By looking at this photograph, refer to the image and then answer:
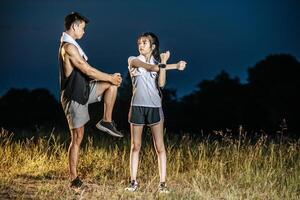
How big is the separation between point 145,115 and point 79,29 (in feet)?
4.14

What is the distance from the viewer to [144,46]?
21.8 feet

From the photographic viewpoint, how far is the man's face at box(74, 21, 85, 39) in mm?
6691

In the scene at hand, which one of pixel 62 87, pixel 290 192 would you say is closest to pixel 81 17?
pixel 62 87

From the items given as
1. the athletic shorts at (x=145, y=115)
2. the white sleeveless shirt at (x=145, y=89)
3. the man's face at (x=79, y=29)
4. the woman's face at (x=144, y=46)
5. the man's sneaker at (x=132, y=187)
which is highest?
the man's face at (x=79, y=29)

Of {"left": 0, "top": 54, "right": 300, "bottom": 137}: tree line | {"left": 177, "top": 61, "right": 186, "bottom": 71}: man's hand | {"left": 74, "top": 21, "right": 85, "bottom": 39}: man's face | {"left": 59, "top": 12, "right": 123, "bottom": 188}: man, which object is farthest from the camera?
{"left": 0, "top": 54, "right": 300, "bottom": 137}: tree line

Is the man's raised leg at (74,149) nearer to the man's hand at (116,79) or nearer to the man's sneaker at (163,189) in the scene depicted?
the man's hand at (116,79)

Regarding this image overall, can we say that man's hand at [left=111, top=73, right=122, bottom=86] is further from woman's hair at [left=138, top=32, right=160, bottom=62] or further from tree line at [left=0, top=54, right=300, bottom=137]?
tree line at [left=0, top=54, right=300, bottom=137]

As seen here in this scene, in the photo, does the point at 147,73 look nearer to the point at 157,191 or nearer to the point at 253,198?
the point at 157,191

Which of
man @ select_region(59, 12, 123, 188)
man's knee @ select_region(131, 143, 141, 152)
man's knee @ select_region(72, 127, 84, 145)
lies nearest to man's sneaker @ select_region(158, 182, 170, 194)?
man's knee @ select_region(131, 143, 141, 152)

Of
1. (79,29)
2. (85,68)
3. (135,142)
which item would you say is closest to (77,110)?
(85,68)

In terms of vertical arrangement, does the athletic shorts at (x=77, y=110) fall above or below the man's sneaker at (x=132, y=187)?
above

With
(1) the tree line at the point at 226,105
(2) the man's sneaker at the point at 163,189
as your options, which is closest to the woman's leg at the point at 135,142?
(2) the man's sneaker at the point at 163,189

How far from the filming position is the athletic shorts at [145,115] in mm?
6574

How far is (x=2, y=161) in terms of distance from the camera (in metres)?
8.28
